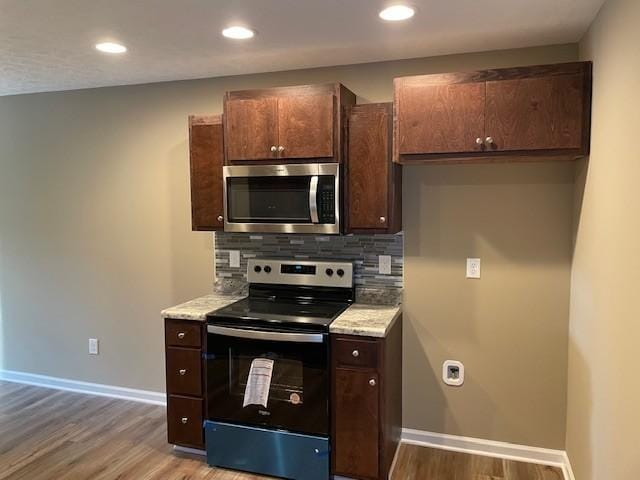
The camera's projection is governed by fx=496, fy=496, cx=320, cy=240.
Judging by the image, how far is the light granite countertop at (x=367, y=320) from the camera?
2.50 meters

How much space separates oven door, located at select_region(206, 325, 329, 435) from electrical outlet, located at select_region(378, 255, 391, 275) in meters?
0.68

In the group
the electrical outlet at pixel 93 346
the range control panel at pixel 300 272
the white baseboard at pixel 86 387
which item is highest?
the range control panel at pixel 300 272

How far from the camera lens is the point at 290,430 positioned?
2678mm

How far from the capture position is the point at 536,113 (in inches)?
93.2

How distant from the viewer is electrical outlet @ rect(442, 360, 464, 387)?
9.74 ft

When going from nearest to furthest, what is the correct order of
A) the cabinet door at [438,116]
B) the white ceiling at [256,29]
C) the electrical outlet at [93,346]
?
the white ceiling at [256,29] → the cabinet door at [438,116] → the electrical outlet at [93,346]

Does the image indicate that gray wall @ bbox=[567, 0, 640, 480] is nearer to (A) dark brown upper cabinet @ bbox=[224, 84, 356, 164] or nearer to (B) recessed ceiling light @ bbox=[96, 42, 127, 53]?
(A) dark brown upper cabinet @ bbox=[224, 84, 356, 164]

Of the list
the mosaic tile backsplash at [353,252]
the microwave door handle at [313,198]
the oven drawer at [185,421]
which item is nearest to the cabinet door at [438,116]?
the microwave door handle at [313,198]

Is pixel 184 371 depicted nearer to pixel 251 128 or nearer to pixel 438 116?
pixel 251 128

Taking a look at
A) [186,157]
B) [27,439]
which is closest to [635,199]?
[186,157]

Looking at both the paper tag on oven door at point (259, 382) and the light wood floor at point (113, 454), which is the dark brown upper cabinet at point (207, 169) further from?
the light wood floor at point (113, 454)

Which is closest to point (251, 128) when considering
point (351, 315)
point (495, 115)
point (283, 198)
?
point (283, 198)

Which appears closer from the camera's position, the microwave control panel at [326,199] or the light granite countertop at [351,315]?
the light granite countertop at [351,315]

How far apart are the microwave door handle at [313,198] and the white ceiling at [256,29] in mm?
724
